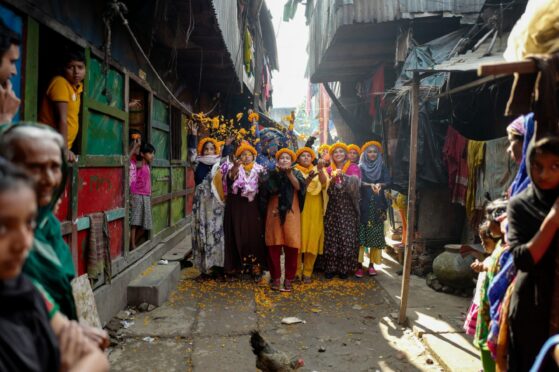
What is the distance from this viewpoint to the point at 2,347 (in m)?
1.08

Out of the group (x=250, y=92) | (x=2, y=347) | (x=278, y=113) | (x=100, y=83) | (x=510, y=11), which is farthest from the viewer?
(x=278, y=113)

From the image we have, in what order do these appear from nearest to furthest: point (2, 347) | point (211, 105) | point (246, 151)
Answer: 1. point (2, 347)
2. point (246, 151)
3. point (211, 105)

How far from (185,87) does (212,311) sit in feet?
18.5

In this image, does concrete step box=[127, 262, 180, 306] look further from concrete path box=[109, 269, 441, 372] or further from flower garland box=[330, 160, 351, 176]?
flower garland box=[330, 160, 351, 176]

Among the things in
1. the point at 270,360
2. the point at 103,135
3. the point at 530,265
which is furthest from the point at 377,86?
the point at 530,265

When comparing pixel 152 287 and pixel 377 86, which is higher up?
pixel 377 86

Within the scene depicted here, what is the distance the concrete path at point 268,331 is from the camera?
3.73m

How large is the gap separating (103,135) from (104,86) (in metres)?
0.56

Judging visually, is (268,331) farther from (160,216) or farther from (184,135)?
(184,135)

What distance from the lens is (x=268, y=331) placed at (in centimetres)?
446

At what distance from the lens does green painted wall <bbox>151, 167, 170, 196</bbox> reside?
6852 millimetres

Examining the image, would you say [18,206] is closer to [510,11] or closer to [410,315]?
[410,315]

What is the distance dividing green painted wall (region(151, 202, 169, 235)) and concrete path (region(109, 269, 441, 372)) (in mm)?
1410

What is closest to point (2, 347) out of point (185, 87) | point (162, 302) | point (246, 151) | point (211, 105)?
point (162, 302)
